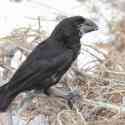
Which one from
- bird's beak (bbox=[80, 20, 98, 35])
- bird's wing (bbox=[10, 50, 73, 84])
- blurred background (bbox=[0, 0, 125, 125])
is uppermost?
bird's beak (bbox=[80, 20, 98, 35])

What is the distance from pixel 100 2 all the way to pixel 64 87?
8.27ft

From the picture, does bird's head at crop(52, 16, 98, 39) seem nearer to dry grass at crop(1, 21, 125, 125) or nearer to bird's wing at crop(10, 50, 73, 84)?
bird's wing at crop(10, 50, 73, 84)

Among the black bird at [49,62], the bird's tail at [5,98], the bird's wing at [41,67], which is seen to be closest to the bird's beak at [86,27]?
the black bird at [49,62]

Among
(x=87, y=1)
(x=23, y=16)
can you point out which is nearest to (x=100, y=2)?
(x=87, y=1)

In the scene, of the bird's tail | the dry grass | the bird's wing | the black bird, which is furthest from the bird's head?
the bird's tail

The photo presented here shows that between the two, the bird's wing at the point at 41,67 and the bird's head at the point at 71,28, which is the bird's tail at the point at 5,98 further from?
the bird's head at the point at 71,28

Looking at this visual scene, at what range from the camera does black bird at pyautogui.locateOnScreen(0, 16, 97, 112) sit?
5977 millimetres

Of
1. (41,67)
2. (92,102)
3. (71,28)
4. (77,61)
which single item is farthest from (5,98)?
(77,61)

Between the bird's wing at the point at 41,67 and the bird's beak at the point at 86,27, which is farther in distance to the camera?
the bird's beak at the point at 86,27

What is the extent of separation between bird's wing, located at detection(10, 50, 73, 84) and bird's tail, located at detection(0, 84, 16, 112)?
0.23ft

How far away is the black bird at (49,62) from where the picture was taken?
19.6 ft

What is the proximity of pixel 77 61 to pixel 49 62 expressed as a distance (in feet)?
2.50

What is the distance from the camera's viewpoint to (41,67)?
19.9 ft

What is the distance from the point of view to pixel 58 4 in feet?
28.4
